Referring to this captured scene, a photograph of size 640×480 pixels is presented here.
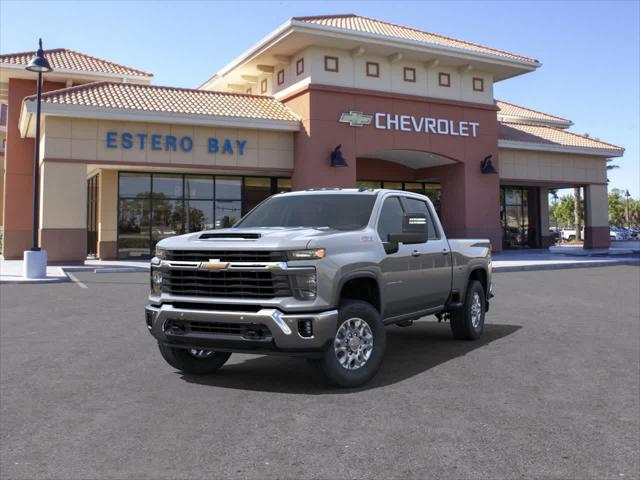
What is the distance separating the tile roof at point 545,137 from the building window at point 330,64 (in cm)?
1105

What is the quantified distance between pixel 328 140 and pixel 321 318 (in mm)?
21297

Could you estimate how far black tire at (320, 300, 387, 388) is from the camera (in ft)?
19.0

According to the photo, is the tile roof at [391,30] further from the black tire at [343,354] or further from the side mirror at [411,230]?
the black tire at [343,354]

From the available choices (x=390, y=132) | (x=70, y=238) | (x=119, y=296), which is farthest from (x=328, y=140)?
(x=119, y=296)

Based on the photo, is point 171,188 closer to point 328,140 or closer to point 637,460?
point 328,140

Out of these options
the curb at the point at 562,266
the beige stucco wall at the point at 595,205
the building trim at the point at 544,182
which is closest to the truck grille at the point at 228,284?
the curb at the point at 562,266

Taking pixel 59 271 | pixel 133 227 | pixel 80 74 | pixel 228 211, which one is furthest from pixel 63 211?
pixel 80 74

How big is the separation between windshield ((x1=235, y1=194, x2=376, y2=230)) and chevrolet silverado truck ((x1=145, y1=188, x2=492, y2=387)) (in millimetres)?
15

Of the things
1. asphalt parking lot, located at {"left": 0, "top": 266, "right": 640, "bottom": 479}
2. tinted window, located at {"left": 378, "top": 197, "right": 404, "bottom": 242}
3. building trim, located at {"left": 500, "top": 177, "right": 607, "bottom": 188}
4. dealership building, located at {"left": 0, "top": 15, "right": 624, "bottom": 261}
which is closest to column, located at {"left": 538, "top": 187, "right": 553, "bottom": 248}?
building trim, located at {"left": 500, "top": 177, "right": 607, "bottom": 188}

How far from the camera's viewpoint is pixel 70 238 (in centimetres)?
2341

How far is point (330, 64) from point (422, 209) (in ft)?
63.9

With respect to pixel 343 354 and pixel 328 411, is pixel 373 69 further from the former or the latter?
pixel 328 411

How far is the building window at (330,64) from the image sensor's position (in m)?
26.1

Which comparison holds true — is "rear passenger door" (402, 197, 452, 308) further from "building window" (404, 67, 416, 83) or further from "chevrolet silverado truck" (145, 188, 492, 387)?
"building window" (404, 67, 416, 83)
